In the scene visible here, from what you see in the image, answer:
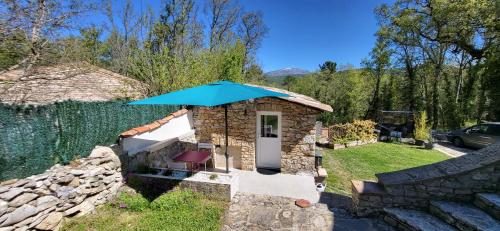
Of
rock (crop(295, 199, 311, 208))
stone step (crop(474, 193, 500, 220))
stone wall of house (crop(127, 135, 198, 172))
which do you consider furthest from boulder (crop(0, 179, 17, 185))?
stone step (crop(474, 193, 500, 220))

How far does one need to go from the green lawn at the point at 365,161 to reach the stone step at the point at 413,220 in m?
2.41

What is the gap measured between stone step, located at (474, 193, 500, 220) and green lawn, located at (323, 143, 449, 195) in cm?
307

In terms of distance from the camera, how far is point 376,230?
4281mm

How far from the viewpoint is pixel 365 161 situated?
1056 centimetres

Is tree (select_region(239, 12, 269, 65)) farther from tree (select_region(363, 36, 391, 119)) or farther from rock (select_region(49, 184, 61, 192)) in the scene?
rock (select_region(49, 184, 61, 192))

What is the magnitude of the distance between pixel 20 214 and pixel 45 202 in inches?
14.4

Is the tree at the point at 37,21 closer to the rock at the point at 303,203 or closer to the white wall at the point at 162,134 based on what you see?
the white wall at the point at 162,134

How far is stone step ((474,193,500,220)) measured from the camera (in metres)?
3.76

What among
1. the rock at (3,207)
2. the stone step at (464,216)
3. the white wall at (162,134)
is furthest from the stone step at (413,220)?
the rock at (3,207)

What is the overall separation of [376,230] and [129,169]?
5.51 metres

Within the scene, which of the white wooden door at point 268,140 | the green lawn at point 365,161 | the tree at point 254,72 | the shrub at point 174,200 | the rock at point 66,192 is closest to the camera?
the rock at point 66,192

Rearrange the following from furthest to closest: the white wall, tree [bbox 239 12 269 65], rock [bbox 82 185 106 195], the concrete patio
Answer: tree [bbox 239 12 269 65], the concrete patio, the white wall, rock [bbox 82 185 106 195]

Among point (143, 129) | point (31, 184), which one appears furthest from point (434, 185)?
point (31, 184)

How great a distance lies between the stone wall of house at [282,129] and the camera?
23.9ft
